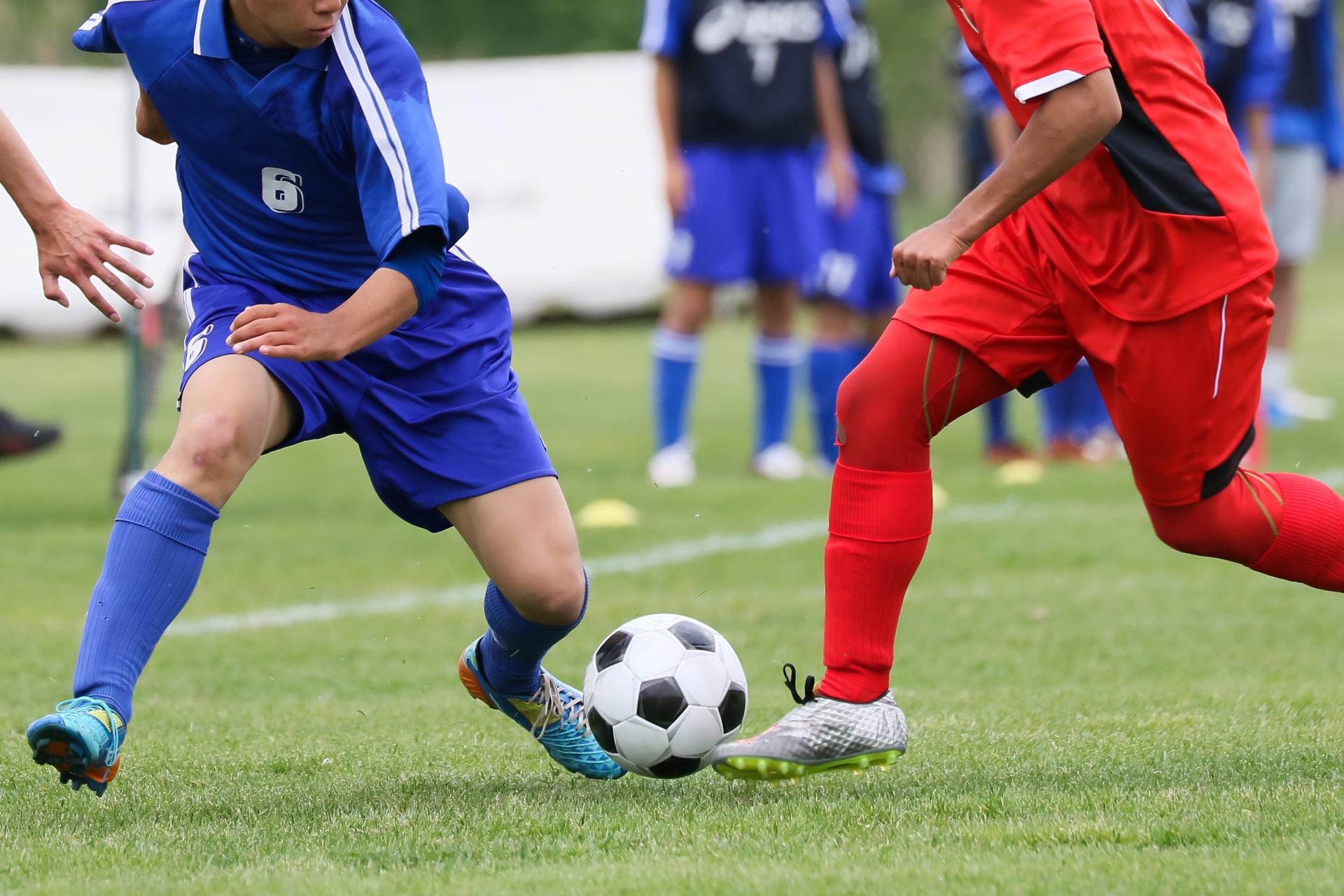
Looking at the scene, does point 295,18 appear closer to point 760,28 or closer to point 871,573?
point 871,573

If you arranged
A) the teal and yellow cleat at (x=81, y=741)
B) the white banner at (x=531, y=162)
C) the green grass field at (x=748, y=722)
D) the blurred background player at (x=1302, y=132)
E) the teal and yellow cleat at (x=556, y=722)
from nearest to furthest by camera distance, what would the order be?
1. the green grass field at (x=748, y=722)
2. the teal and yellow cleat at (x=81, y=741)
3. the teal and yellow cleat at (x=556, y=722)
4. the blurred background player at (x=1302, y=132)
5. the white banner at (x=531, y=162)

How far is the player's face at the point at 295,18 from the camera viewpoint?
10.2 ft

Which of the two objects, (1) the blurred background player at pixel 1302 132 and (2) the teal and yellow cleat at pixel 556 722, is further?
(1) the blurred background player at pixel 1302 132

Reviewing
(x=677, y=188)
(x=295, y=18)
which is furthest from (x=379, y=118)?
(x=677, y=188)

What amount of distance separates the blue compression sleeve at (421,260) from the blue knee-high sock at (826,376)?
5913 millimetres

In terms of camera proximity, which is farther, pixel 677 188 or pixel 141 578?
pixel 677 188

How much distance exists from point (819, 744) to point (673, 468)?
540 cm

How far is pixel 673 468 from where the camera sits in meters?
8.72

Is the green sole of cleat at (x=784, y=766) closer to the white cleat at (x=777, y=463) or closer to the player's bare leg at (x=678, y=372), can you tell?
the player's bare leg at (x=678, y=372)

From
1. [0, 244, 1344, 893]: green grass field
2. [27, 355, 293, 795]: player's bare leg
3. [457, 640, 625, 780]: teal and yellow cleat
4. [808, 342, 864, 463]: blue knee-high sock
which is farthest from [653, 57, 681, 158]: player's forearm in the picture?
[27, 355, 293, 795]: player's bare leg

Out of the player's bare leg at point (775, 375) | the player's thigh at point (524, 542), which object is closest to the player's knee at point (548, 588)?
the player's thigh at point (524, 542)

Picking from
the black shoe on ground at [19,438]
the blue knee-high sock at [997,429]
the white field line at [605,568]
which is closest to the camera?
the white field line at [605,568]

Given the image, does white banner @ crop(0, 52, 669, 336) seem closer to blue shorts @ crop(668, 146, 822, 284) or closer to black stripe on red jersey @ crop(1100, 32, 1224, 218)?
blue shorts @ crop(668, 146, 822, 284)

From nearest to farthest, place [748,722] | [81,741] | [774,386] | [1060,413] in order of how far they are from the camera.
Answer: [81,741], [748,722], [774,386], [1060,413]
